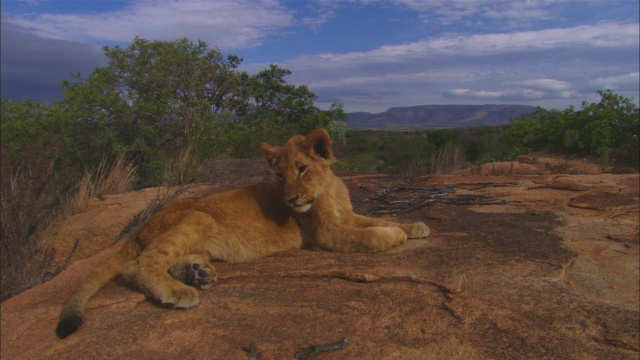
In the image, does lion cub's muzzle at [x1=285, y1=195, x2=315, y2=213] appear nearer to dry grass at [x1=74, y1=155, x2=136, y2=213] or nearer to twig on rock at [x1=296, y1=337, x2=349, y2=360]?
twig on rock at [x1=296, y1=337, x2=349, y2=360]

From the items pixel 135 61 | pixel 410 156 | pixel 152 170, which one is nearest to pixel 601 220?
pixel 152 170

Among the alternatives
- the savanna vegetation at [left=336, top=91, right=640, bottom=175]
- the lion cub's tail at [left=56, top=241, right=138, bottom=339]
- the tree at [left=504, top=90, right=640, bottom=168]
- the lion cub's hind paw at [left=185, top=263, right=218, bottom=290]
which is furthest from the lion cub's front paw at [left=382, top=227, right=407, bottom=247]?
the tree at [left=504, top=90, right=640, bottom=168]

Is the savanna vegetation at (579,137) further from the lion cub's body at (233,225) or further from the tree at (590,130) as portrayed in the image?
the lion cub's body at (233,225)

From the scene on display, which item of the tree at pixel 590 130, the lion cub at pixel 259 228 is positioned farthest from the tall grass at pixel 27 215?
the tree at pixel 590 130

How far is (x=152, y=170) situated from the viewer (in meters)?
12.1

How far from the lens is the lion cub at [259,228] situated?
407 centimetres

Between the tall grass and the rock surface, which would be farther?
the tall grass

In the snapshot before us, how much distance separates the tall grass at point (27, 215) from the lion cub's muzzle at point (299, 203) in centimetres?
373

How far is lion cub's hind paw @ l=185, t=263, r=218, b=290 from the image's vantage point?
3.92 m

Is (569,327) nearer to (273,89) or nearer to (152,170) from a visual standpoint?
(152,170)

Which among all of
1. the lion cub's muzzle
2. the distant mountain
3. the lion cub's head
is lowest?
the lion cub's muzzle

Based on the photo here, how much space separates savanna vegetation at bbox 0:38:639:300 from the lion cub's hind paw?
3.10m

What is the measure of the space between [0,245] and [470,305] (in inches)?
249

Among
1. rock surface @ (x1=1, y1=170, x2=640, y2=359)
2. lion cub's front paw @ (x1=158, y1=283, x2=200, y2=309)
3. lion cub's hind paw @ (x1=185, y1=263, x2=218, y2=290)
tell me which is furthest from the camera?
lion cub's hind paw @ (x1=185, y1=263, x2=218, y2=290)
